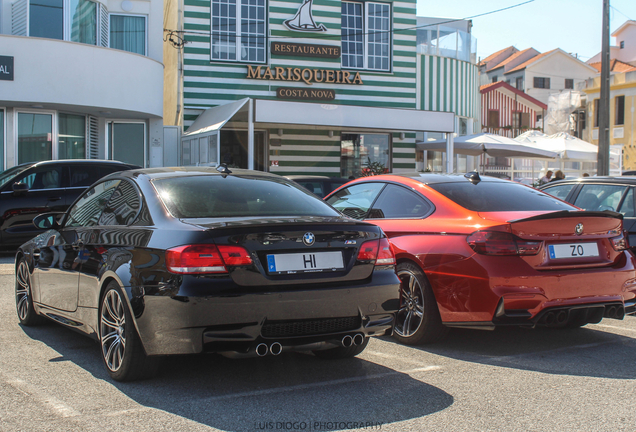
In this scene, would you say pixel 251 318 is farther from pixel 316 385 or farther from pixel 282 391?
pixel 316 385

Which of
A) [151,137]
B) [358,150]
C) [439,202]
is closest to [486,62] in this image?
[358,150]

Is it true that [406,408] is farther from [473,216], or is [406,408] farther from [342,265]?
[473,216]

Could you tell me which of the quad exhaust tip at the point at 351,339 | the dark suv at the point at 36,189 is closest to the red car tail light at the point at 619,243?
the quad exhaust tip at the point at 351,339

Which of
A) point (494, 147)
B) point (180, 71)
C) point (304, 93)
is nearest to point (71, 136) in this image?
point (180, 71)

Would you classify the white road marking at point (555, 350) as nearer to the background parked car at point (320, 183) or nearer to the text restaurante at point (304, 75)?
the background parked car at point (320, 183)

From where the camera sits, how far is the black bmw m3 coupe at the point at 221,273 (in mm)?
3797

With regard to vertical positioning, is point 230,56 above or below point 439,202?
above

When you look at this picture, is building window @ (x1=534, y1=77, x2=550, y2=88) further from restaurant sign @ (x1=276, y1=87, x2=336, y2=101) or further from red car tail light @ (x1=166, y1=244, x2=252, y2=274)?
red car tail light @ (x1=166, y1=244, x2=252, y2=274)

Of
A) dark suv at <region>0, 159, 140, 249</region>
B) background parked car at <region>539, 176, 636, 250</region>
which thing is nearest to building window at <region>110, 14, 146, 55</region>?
dark suv at <region>0, 159, 140, 249</region>

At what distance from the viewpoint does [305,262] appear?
4.01 m

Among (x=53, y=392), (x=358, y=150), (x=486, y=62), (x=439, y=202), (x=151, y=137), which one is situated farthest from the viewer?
(x=486, y=62)

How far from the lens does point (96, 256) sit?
459 cm

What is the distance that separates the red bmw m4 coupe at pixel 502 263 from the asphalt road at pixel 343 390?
0.33 meters

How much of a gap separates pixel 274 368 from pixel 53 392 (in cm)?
142
